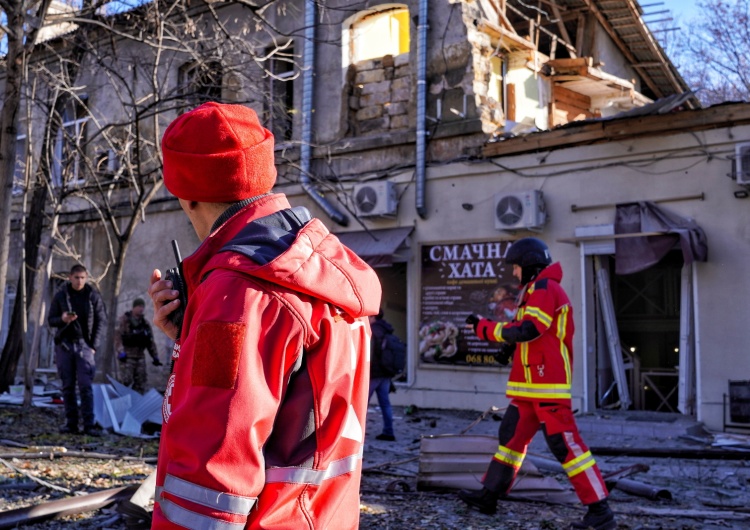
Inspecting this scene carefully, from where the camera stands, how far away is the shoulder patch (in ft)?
5.17

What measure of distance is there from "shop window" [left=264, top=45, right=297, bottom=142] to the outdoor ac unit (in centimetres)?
781

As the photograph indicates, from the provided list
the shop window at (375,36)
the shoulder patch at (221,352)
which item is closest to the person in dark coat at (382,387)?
the shop window at (375,36)

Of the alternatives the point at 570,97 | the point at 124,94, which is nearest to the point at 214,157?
the point at 570,97

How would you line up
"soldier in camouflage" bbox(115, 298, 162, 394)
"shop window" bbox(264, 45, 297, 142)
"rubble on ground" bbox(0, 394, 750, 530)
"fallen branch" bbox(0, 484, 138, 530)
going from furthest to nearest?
"shop window" bbox(264, 45, 297, 142), "soldier in camouflage" bbox(115, 298, 162, 394), "rubble on ground" bbox(0, 394, 750, 530), "fallen branch" bbox(0, 484, 138, 530)

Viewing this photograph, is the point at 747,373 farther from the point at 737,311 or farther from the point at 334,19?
the point at 334,19

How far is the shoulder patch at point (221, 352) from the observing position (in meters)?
1.58

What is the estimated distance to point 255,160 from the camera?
192 centimetres

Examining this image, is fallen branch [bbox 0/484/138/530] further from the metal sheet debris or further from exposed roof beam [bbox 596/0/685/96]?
exposed roof beam [bbox 596/0/685/96]

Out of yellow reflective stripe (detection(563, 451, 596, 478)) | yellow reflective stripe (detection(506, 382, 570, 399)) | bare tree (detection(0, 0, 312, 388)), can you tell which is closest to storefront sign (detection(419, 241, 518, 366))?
bare tree (detection(0, 0, 312, 388))

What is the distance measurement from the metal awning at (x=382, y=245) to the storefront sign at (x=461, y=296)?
408 millimetres

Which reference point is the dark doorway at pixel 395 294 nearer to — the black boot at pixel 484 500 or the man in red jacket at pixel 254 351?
the black boot at pixel 484 500

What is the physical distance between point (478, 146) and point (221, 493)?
12298 mm

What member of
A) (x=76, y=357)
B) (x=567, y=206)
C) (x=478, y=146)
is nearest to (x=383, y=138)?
(x=478, y=146)

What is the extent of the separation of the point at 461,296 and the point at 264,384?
11870 millimetres
